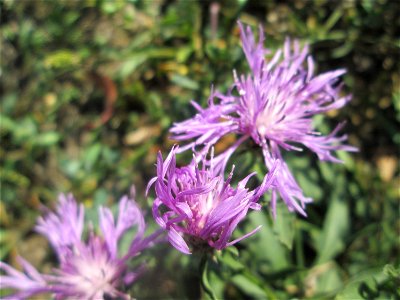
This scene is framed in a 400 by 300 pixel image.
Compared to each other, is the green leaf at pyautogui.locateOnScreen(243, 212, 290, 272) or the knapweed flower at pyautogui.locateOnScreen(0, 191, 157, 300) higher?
the knapweed flower at pyautogui.locateOnScreen(0, 191, 157, 300)

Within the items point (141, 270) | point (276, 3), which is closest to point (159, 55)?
point (276, 3)

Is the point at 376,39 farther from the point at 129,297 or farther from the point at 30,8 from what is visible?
the point at 30,8

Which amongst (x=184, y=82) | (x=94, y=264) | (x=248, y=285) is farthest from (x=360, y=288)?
(x=184, y=82)

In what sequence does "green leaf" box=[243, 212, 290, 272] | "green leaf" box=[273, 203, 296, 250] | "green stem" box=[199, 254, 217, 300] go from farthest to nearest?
1. "green leaf" box=[243, 212, 290, 272]
2. "green leaf" box=[273, 203, 296, 250]
3. "green stem" box=[199, 254, 217, 300]

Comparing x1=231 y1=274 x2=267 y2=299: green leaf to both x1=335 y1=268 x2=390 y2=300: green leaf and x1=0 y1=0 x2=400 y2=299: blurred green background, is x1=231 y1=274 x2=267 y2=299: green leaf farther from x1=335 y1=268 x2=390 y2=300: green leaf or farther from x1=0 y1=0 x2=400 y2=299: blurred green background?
x1=335 y1=268 x2=390 y2=300: green leaf

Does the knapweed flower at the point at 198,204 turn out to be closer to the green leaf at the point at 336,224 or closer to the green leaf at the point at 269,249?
the green leaf at the point at 269,249

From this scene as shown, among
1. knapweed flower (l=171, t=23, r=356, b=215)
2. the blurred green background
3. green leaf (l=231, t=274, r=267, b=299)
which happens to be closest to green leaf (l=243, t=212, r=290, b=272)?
the blurred green background
